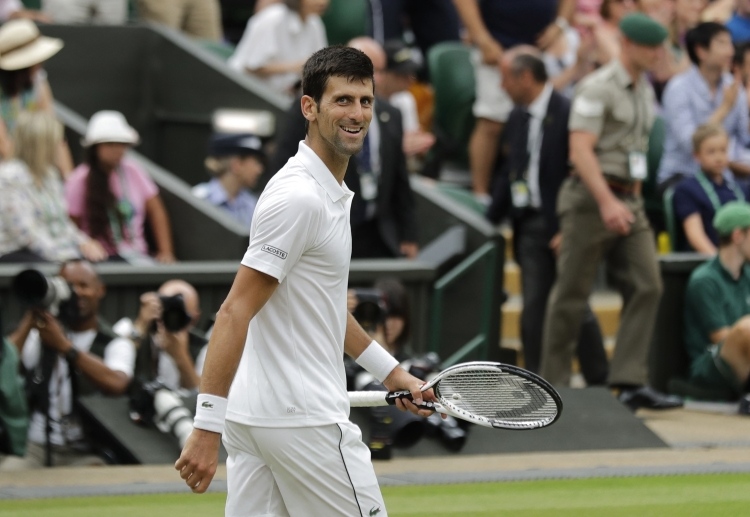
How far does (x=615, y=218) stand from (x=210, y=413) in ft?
18.7

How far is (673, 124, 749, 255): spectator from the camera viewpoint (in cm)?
1085

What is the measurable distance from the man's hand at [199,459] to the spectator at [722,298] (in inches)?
255

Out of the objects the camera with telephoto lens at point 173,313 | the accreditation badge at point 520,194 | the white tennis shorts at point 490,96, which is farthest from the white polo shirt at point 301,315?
the white tennis shorts at point 490,96

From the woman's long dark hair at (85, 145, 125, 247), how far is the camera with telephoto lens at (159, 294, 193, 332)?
5.70 ft

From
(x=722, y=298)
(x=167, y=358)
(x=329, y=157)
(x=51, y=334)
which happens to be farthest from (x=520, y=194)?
(x=329, y=157)

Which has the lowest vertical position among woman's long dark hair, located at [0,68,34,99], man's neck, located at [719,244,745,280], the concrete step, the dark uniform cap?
the concrete step

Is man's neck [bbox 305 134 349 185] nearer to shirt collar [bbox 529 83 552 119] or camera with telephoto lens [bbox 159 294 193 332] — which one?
camera with telephoto lens [bbox 159 294 193 332]

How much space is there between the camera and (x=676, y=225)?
11125 mm

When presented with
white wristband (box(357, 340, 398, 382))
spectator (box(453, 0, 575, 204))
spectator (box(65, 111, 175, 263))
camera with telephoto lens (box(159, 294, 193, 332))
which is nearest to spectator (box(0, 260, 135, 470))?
camera with telephoto lens (box(159, 294, 193, 332))

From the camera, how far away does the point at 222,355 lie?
13.3ft

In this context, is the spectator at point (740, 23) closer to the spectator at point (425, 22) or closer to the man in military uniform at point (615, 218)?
the spectator at point (425, 22)

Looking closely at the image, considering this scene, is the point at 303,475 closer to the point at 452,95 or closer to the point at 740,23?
the point at 452,95

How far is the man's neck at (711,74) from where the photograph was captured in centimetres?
1218

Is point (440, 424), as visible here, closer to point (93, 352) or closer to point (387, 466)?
point (387, 466)
